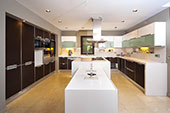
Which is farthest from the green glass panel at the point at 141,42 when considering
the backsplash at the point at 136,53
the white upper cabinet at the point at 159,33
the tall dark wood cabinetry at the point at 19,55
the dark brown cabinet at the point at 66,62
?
the dark brown cabinet at the point at 66,62

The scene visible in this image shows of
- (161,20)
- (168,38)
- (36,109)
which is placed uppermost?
(161,20)

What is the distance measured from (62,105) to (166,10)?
13.0ft

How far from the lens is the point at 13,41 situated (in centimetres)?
348

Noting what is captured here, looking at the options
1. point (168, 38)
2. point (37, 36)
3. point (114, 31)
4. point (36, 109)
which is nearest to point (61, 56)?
point (37, 36)

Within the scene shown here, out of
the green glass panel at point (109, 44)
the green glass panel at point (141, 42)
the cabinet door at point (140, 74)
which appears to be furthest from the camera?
the green glass panel at point (109, 44)

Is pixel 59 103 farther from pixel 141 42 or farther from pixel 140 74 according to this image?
pixel 141 42

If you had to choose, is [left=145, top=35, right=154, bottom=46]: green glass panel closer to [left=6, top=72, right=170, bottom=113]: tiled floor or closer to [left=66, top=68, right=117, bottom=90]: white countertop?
[left=6, top=72, right=170, bottom=113]: tiled floor

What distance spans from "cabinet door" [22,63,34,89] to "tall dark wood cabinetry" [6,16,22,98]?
0.79 ft

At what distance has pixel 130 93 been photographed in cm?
413

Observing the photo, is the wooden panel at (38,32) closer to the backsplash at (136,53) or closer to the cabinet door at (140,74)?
the backsplash at (136,53)

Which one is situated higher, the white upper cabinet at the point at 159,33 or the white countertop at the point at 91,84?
the white upper cabinet at the point at 159,33

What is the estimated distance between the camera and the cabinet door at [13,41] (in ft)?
10.7

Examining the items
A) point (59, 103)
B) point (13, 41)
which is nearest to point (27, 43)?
point (13, 41)

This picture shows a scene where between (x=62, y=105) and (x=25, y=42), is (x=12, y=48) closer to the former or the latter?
(x=25, y=42)
